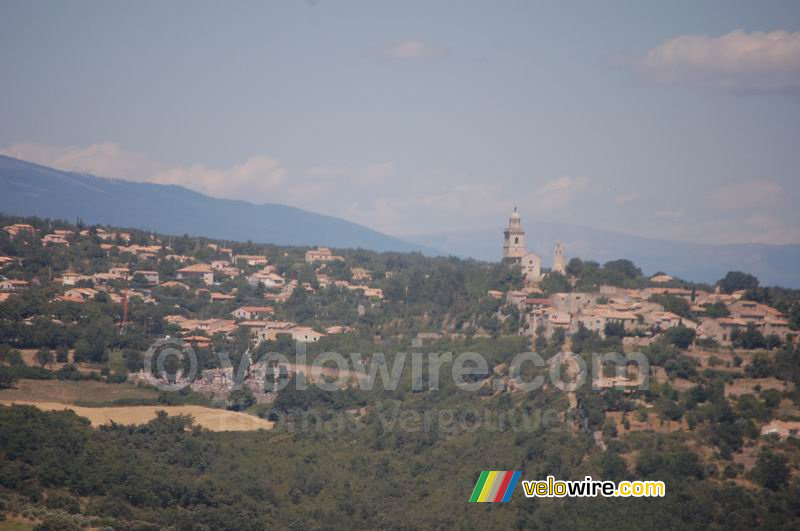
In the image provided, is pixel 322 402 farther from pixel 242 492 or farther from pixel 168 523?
pixel 168 523

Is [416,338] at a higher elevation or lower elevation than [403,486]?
higher

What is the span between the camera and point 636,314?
2418 inches

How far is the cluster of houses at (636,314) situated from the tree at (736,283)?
524 cm

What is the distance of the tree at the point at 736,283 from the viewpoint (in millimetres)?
74125

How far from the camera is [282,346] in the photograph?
67.8 metres

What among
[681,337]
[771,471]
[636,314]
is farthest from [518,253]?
[771,471]

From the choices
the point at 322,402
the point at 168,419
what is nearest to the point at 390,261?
the point at 322,402

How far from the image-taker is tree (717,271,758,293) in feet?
243

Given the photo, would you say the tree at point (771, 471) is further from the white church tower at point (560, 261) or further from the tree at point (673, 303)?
the white church tower at point (560, 261)

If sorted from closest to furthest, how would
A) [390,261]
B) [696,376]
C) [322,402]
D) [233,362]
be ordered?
1. [696,376]
2. [322,402]
3. [233,362]
4. [390,261]

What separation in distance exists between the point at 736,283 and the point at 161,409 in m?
35.5

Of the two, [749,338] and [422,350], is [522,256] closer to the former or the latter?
[422,350]

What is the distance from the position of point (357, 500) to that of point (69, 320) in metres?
24.3

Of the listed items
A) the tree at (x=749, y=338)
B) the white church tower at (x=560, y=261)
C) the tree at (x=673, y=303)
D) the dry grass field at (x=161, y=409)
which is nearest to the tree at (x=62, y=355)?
the dry grass field at (x=161, y=409)
